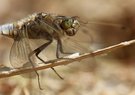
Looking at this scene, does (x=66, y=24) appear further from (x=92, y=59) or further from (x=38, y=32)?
(x=92, y=59)

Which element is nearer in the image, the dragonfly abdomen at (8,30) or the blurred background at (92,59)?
the dragonfly abdomen at (8,30)

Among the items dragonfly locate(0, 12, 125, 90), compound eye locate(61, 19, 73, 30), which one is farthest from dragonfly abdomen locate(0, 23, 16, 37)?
compound eye locate(61, 19, 73, 30)

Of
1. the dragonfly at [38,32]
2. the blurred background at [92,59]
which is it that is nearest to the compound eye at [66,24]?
the dragonfly at [38,32]

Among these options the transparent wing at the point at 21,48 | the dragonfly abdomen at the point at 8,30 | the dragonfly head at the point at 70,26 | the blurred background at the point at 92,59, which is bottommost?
the blurred background at the point at 92,59

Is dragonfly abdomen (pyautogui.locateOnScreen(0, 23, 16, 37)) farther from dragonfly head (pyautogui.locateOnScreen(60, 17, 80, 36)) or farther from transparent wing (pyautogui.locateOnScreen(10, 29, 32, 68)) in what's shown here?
dragonfly head (pyautogui.locateOnScreen(60, 17, 80, 36))

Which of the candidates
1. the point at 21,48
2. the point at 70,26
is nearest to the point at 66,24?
the point at 70,26

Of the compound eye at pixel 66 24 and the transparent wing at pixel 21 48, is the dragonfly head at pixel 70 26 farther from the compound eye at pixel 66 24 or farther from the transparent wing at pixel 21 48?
the transparent wing at pixel 21 48
